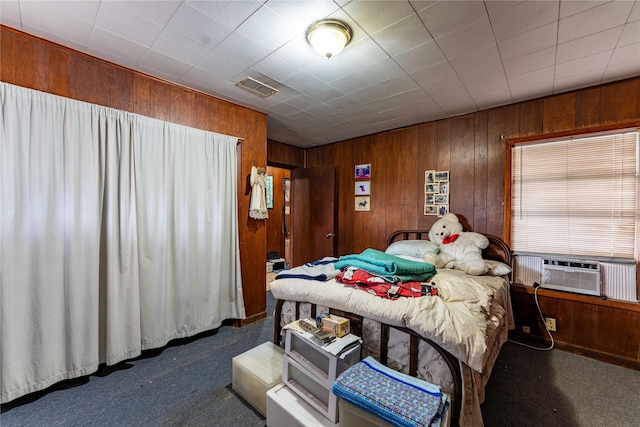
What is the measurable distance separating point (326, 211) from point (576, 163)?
10.3 feet

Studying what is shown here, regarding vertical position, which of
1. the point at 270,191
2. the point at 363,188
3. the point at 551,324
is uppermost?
the point at 270,191

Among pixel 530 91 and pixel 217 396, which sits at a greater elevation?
pixel 530 91

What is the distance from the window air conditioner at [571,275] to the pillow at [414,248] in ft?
→ 3.59

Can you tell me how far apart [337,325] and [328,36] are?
1864mm

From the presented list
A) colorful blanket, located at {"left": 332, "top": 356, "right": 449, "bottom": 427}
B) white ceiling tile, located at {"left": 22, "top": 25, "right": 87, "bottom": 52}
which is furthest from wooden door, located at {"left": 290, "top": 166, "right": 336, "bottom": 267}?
white ceiling tile, located at {"left": 22, "top": 25, "right": 87, "bottom": 52}

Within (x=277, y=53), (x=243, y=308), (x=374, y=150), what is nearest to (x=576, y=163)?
(x=374, y=150)

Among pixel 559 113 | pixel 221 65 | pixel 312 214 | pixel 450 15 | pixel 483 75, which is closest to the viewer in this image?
pixel 450 15

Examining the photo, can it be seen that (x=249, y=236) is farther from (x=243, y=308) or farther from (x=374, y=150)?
(x=374, y=150)

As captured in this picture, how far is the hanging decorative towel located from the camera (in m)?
3.13

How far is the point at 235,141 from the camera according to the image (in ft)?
9.78

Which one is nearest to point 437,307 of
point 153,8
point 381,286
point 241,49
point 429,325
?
point 429,325

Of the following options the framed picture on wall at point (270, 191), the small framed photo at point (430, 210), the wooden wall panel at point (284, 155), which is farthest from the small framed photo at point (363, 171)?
the framed picture on wall at point (270, 191)

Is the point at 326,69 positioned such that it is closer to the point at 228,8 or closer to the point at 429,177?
the point at 228,8

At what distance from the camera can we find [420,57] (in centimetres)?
207
